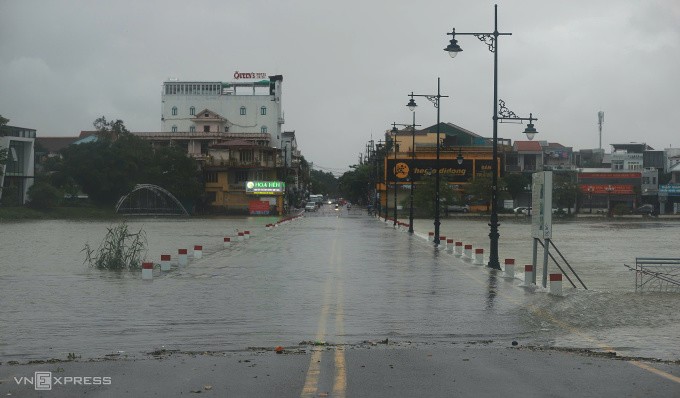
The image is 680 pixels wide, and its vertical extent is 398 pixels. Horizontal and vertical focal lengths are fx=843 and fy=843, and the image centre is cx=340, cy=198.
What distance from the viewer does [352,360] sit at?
1020 centimetres

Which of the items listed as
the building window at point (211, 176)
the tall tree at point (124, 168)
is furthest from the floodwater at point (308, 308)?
the building window at point (211, 176)

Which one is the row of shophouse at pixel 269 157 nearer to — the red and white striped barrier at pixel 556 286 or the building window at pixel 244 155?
the building window at pixel 244 155

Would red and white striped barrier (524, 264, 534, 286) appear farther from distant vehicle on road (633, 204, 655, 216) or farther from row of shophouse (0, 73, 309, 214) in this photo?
distant vehicle on road (633, 204, 655, 216)

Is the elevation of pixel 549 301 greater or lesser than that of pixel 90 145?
lesser

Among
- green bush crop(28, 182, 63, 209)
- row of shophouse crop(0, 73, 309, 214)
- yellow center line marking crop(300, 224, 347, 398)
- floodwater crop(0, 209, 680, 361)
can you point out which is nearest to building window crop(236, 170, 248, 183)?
row of shophouse crop(0, 73, 309, 214)

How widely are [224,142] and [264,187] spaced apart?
11706mm

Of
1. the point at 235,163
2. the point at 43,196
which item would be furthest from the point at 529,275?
the point at 235,163

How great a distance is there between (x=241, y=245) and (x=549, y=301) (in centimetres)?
2285

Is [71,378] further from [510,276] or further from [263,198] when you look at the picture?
[263,198]

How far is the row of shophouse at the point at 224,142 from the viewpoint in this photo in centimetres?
10344

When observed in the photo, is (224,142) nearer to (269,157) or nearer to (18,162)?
(269,157)

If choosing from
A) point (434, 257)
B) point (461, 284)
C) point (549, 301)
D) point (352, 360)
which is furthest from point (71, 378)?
point (434, 257)

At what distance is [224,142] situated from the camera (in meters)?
120

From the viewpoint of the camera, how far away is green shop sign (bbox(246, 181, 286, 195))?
368 feet
